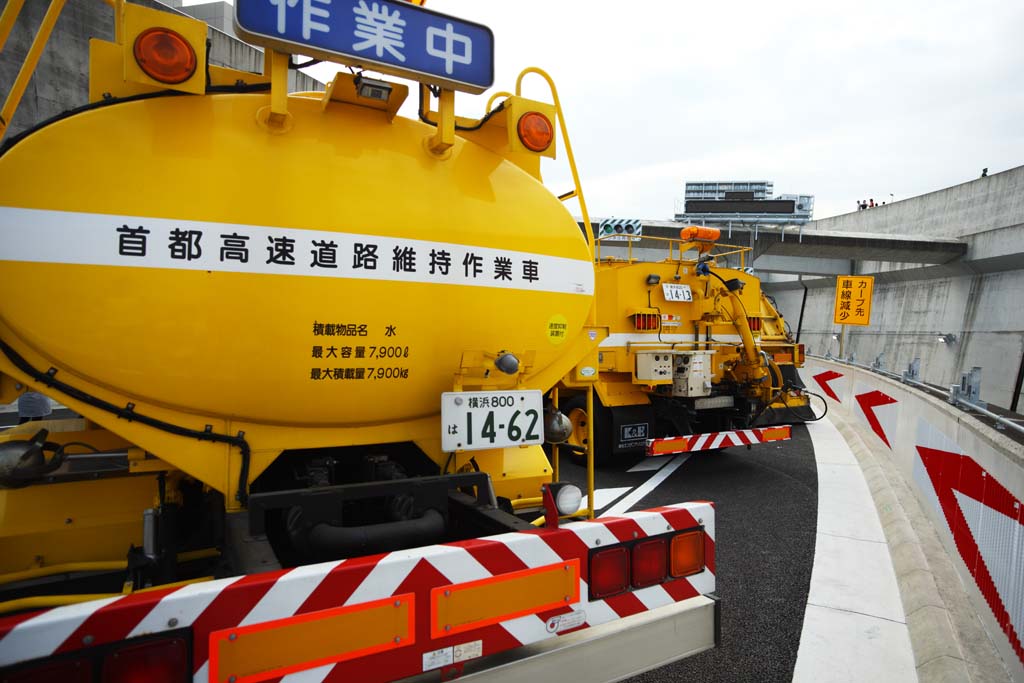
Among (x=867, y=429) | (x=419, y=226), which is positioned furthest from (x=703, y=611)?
(x=867, y=429)

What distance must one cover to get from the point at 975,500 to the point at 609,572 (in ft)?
8.66

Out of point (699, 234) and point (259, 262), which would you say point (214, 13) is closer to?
point (699, 234)

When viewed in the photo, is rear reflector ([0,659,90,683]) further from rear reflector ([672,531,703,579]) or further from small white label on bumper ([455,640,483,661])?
rear reflector ([672,531,703,579])

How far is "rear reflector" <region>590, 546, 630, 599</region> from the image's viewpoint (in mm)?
2137

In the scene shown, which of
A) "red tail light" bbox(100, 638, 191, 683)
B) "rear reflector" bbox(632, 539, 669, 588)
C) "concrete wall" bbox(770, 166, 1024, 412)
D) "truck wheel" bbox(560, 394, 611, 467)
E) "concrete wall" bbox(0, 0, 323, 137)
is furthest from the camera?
"concrete wall" bbox(770, 166, 1024, 412)

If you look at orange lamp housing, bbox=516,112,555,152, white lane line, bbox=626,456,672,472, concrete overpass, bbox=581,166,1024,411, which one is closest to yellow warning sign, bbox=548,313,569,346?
orange lamp housing, bbox=516,112,555,152

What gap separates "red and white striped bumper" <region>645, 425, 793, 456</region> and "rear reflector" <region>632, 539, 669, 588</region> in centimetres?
509

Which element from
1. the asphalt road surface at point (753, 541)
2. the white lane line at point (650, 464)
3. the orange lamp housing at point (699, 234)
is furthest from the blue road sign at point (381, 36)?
the white lane line at point (650, 464)

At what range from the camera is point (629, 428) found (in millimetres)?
7484

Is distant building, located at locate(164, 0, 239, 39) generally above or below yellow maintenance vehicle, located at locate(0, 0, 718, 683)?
above

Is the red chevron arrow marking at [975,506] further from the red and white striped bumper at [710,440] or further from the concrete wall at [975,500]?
the red and white striped bumper at [710,440]

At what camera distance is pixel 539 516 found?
124 inches

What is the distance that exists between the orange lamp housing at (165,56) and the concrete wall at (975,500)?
154 inches

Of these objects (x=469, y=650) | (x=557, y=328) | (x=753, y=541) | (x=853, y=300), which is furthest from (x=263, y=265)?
(x=853, y=300)
